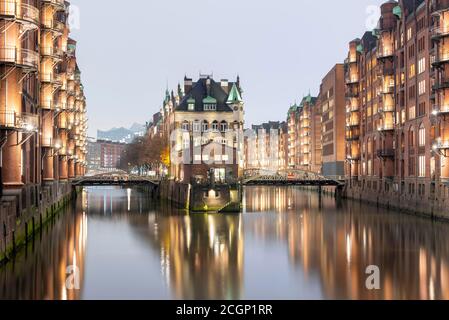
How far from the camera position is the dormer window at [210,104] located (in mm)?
102625

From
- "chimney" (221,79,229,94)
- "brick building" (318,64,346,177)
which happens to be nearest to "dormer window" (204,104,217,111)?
"chimney" (221,79,229,94)

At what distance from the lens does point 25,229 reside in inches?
1945

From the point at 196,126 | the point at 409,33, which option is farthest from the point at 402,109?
the point at 196,126

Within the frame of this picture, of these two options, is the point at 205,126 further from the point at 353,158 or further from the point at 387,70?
the point at 353,158

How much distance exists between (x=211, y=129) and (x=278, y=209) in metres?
17.0

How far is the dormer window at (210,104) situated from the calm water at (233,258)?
1131 inches

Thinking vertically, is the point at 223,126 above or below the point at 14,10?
below

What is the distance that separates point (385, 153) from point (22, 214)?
58755 millimetres

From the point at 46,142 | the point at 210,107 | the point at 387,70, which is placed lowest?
the point at 46,142

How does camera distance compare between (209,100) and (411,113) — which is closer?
(411,113)

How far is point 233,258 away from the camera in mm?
46906

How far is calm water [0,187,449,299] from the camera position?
34.7 m
